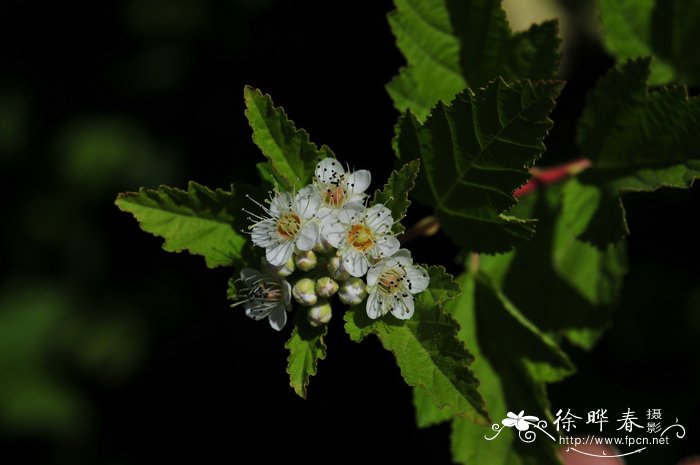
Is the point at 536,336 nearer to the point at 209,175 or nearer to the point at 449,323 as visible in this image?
the point at 449,323

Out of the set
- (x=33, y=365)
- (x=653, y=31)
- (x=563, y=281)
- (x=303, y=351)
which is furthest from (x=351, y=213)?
(x=33, y=365)

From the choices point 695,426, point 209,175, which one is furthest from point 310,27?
point 695,426

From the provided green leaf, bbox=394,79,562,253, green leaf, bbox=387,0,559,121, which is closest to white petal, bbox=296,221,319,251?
green leaf, bbox=394,79,562,253

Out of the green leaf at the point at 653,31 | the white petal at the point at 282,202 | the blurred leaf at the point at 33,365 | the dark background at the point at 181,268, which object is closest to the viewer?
the white petal at the point at 282,202

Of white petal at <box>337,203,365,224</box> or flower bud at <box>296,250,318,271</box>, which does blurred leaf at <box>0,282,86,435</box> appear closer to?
flower bud at <box>296,250,318,271</box>

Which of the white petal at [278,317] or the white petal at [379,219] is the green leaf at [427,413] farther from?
the white petal at [379,219]

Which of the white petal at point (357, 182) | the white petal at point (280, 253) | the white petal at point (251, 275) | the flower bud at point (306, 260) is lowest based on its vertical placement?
the white petal at point (251, 275)

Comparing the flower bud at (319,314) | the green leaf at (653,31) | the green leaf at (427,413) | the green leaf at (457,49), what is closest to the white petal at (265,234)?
the flower bud at (319,314)
